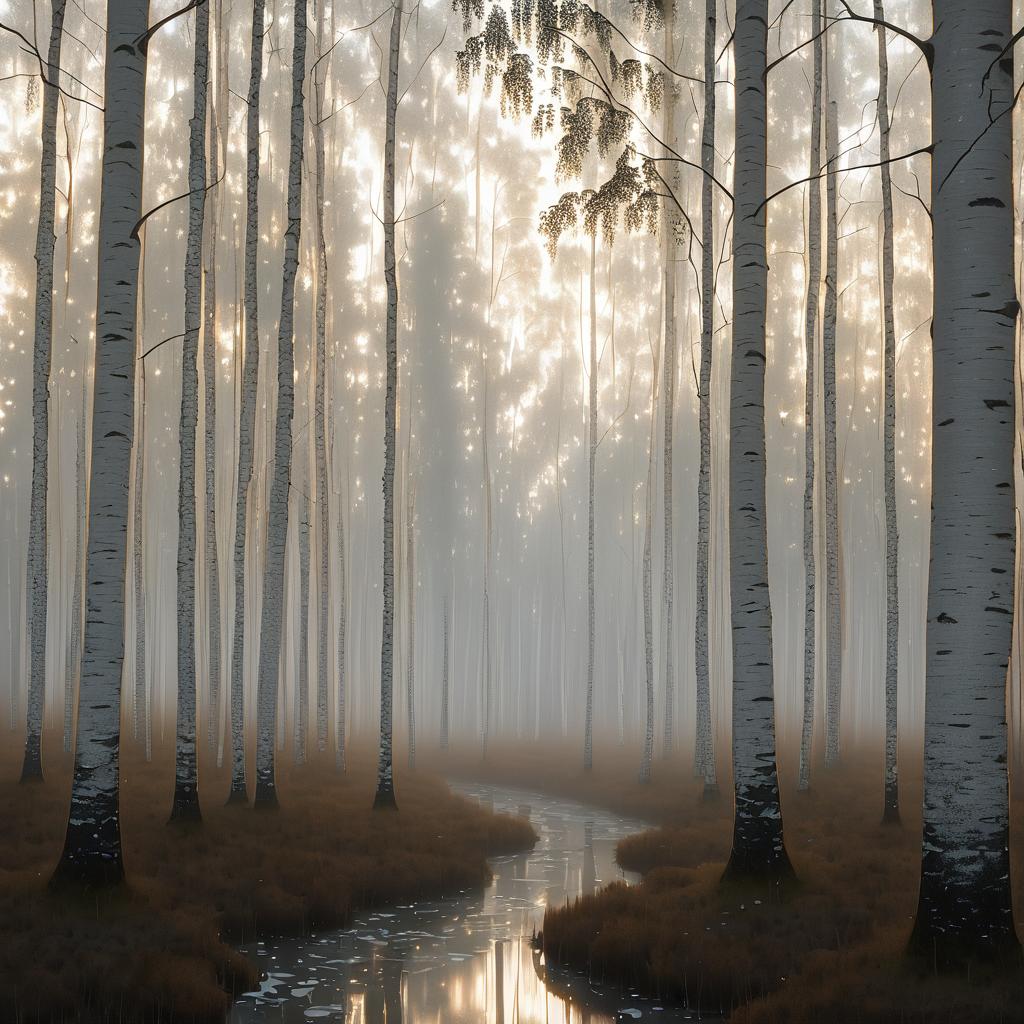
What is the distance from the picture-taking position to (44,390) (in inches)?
512

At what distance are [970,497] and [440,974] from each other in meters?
5.21

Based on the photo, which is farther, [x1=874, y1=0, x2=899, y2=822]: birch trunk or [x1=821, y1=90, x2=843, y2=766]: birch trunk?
[x1=821, y1=90, x2=843, y2=766]: birch trunk

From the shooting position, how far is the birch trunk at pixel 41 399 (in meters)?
12.7

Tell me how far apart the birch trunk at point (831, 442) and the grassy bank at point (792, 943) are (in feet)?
18.3

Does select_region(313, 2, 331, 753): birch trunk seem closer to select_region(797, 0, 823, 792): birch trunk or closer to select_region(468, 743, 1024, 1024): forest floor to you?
select_region(468, 743, 1024, 1024): forest floor

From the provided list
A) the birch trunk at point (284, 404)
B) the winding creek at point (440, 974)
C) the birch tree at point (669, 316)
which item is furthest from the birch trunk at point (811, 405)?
the birch trunk at point (284, 404)

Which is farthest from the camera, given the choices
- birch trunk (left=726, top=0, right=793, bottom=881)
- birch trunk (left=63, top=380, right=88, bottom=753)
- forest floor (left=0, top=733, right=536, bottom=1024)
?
birch trunk (left=63, top=380, right=88, bottom=753)

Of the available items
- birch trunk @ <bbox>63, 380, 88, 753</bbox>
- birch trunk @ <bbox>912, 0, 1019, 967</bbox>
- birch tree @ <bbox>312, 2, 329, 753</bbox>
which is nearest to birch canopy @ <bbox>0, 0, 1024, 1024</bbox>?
birch trunk @ <bbox>912, 0, 1019, 967</bbox>

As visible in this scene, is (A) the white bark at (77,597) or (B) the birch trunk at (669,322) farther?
(A) the white bark at (77,597)

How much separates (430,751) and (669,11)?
19.7 meters

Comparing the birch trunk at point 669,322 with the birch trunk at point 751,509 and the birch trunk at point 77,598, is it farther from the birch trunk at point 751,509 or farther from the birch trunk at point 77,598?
the birch trunk at point 77,598

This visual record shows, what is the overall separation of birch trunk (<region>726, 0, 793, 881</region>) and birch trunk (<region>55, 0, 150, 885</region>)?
5062 millimetres

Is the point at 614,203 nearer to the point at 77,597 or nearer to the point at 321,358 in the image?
the point at 321,358

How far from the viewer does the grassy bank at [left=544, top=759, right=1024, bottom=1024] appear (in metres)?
5.39
